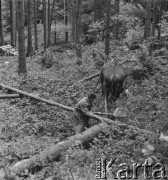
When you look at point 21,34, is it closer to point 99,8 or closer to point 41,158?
point 41,158

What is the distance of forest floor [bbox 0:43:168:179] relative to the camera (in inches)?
269

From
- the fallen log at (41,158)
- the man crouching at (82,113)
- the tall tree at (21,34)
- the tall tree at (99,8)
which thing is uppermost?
the tall tree at (99,8)

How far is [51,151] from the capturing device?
7.11 metres

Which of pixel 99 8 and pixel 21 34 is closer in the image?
pixel 21 34

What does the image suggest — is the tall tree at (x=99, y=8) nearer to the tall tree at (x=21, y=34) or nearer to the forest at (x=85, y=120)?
the forest at (x=85, y=120)

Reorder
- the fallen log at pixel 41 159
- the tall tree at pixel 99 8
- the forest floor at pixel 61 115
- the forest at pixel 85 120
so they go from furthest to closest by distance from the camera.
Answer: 1. the tall tree at pixel 99 8
2. the forest floor at pixel 61 115
3. the fallen log at pixel 41 159
4. the forest at pixel 85 120

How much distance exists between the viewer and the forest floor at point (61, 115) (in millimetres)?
6834

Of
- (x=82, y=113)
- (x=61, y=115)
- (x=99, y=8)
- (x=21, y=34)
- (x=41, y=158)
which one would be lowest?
(x=61, y=115)

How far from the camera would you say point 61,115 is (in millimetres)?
11102

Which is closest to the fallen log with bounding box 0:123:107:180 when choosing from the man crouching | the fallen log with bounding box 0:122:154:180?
the fallen log with bounding box 0:122:154:180

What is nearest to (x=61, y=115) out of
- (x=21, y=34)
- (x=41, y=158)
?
(x=41, y=158)

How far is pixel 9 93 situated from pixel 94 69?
17.1 feet

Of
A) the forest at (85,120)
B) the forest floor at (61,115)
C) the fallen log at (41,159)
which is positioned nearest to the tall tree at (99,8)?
the forest at (85,120)

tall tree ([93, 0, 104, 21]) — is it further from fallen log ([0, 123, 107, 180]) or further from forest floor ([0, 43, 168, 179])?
fallen log ([0, 123, 107, 180])
